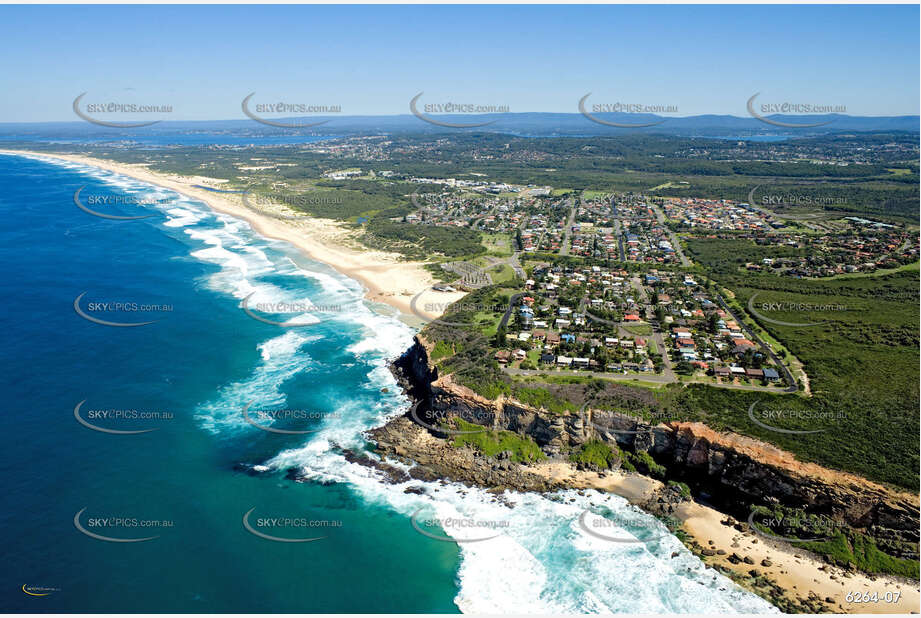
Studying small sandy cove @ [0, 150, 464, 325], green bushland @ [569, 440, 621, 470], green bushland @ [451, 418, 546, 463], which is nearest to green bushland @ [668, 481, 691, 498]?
green bushland @ [569, 440, 621, 470]

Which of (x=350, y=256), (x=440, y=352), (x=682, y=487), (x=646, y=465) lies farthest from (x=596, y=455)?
(x=350, y=256)

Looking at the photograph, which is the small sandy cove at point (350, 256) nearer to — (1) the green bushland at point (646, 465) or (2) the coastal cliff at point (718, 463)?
(2) the coastal cliff at point (718, 463)

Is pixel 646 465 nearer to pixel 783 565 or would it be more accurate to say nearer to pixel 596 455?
pixel 596 455

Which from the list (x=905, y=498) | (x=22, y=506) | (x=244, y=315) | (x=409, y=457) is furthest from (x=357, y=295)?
(x=905, y=498)

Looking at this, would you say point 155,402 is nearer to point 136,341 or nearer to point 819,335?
point 136,341

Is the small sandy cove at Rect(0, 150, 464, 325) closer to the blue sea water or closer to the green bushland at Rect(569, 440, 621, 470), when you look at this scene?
the blue sea water

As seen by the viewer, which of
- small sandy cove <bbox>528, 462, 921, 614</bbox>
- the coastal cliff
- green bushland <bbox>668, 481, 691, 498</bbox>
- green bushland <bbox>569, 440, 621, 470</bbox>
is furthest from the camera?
green bushland <bbox>569, 440, 621, 470</bbox>
